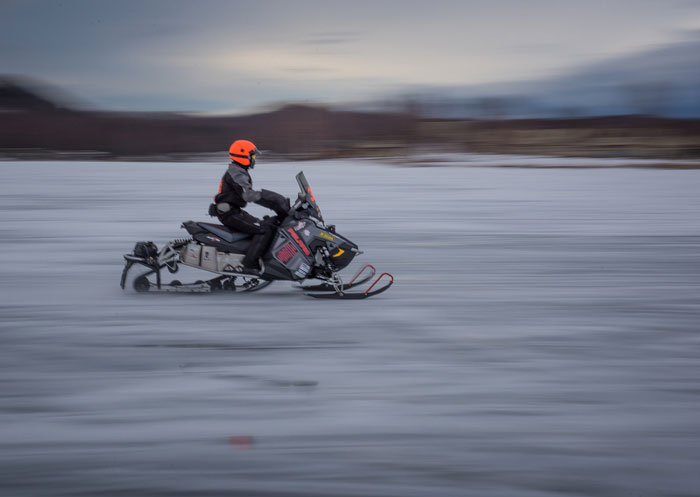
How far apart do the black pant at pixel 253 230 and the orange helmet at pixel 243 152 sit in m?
0.51

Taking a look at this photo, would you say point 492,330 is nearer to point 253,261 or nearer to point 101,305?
point 253,261

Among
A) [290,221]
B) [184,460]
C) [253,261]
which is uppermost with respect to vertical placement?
[290,221]

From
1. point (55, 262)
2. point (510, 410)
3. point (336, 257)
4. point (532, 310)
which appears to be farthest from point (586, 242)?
point (55, 262)

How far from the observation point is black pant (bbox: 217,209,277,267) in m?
6.66

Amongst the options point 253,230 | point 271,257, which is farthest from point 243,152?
point 271,257

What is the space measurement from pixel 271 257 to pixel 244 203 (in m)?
0.63

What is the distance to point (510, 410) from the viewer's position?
13.0 feet

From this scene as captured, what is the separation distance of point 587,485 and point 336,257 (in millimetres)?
3969

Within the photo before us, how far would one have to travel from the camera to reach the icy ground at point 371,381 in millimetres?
3246

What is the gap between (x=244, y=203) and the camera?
266 inches

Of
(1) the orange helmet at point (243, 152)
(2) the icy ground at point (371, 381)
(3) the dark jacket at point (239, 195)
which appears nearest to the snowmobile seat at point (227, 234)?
(3) the dark jacket at point (239, 195)

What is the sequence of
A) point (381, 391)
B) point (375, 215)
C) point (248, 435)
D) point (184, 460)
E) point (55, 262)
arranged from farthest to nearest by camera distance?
point (375, 215) < point (55, 262) < point (381, 391) < point (248, 435) < point (184, 460)

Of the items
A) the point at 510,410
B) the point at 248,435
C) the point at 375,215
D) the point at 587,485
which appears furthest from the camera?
Answer: the point at 375,215

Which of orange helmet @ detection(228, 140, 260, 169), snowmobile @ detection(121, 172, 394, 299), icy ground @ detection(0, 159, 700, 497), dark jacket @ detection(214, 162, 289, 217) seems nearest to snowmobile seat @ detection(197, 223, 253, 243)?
snowmobile @ detection(121, 172, 394, 299)
